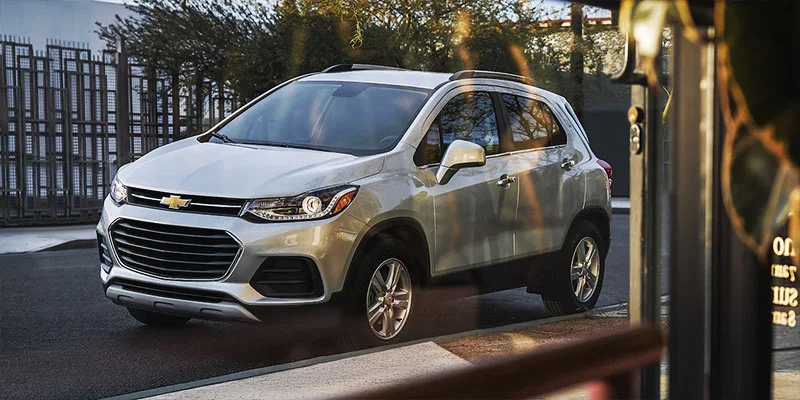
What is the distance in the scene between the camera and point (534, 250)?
8.38 metres

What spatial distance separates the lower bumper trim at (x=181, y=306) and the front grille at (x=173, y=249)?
0.16 metres

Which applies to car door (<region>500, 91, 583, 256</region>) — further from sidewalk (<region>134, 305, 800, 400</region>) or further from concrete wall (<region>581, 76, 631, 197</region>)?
concrete wall (<region>581, 76, 631, 197</region>)

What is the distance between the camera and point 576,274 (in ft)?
29.3

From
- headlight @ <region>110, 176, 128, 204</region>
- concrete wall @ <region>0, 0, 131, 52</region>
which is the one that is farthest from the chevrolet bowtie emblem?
concrete wall @ <region>0, 0, 131, 52</region>

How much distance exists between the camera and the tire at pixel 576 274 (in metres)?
8.77

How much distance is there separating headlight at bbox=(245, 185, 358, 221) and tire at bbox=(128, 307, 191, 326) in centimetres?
176

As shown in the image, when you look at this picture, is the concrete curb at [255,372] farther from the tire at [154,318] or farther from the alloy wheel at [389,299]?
the tire at [154,318]

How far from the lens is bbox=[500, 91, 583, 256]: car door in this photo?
327 inches

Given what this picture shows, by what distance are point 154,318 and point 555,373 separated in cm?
677

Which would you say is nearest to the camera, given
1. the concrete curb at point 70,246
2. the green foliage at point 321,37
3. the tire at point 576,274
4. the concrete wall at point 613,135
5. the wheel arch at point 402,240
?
the wheel arch at point 402,240

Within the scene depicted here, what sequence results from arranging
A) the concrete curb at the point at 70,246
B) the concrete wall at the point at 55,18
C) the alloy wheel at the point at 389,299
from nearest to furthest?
the alloy wheel at the point at 389,299, the concrete curb at the point at 70,246, the concrete wall at the point at 55,18

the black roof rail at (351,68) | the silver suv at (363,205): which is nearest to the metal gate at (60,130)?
the black roof rail at (351,68)

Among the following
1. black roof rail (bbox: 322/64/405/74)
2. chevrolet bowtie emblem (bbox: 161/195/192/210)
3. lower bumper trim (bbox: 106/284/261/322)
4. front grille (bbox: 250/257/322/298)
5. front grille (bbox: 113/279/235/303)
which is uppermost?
black roof rail (bbox: 322/64/405/74)

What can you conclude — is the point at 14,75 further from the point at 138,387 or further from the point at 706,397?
the point at 706,397
